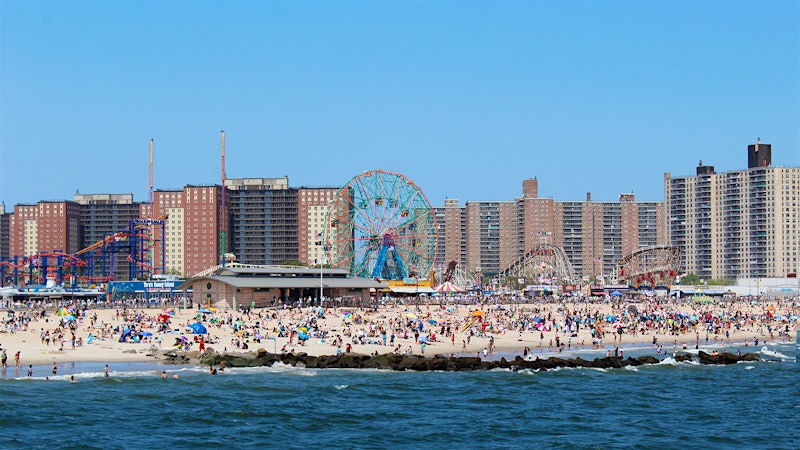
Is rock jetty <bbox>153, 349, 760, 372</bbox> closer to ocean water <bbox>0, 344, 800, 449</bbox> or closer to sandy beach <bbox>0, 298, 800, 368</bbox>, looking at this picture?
ocean water <bbox>0, 344, 800, 449</bbox>

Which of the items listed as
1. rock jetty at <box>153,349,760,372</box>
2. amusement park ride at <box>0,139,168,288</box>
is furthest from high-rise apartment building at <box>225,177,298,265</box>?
rock jetty at <box>153,349,760,372</box>

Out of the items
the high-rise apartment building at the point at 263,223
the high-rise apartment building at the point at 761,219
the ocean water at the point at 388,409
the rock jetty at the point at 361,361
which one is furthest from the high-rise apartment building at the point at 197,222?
the ocean water at the point at 388,409

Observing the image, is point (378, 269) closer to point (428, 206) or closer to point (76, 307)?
point (428, 206)

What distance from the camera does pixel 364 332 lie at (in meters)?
68.4

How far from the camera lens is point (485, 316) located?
3492 inches

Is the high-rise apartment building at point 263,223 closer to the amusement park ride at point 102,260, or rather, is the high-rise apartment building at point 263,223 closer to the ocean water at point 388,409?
the amusement park ride at point 102,260

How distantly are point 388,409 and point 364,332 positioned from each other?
24.8 metres

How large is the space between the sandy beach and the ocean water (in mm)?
6046

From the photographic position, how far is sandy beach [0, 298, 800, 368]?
5925 centimetres

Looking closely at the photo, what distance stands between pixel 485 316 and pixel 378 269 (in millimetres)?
31849

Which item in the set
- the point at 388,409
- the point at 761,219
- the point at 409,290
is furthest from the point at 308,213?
the point at 388,409

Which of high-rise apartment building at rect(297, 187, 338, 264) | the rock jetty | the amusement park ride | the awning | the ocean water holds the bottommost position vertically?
the ocean water

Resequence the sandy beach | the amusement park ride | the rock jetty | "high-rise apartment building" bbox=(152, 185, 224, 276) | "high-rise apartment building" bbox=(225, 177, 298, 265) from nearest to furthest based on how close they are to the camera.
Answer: the rock jetty
the sandy beach
the amusement park ride
"high-rise apartment building" bbox=(152, 185, 224, 276)
"high-rise apartment building" bbox=(225, 177, 298, 265)

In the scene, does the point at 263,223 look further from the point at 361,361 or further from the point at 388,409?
the point at 388,409
